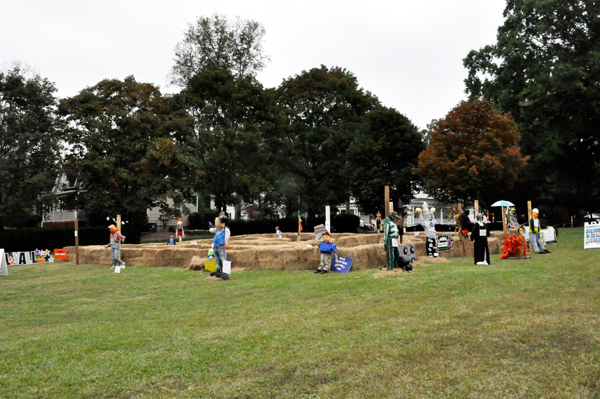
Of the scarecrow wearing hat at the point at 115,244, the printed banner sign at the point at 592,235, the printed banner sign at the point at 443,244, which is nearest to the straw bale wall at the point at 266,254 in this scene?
the printed banner sign at the point at 443,244

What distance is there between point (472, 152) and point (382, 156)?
1092cm

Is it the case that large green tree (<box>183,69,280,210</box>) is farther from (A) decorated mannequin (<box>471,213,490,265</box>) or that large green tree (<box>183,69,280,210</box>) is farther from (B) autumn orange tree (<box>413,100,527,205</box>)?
(A) decorated mannequin (<box>471,213,490,265</box>)

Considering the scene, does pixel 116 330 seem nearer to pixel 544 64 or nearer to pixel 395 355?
pixel 395 355

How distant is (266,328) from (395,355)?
2263 mm

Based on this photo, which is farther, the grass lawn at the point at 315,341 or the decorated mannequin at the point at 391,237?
the decorated mannequin at the point at 391,237

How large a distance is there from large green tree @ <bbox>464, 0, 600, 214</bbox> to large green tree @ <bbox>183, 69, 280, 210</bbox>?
60.1 ft

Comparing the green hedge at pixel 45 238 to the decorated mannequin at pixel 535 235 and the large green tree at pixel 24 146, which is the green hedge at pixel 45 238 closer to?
the large green tree at pixel 24 146

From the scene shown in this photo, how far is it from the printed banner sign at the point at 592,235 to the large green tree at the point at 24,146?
29994 mm

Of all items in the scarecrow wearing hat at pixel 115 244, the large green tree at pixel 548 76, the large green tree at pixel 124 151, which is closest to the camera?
the scarecrow wearing hat at pixel 115 244

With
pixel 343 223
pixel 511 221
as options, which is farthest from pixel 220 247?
pixel 343 223

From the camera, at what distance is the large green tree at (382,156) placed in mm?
48875

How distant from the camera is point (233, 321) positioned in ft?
27.1

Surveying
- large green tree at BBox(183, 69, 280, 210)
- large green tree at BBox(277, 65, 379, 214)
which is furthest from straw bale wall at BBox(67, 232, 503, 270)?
large green tree at BBox(277, 65, 379, 214)

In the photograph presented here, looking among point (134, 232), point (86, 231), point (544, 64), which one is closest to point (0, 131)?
point (86, 231)
